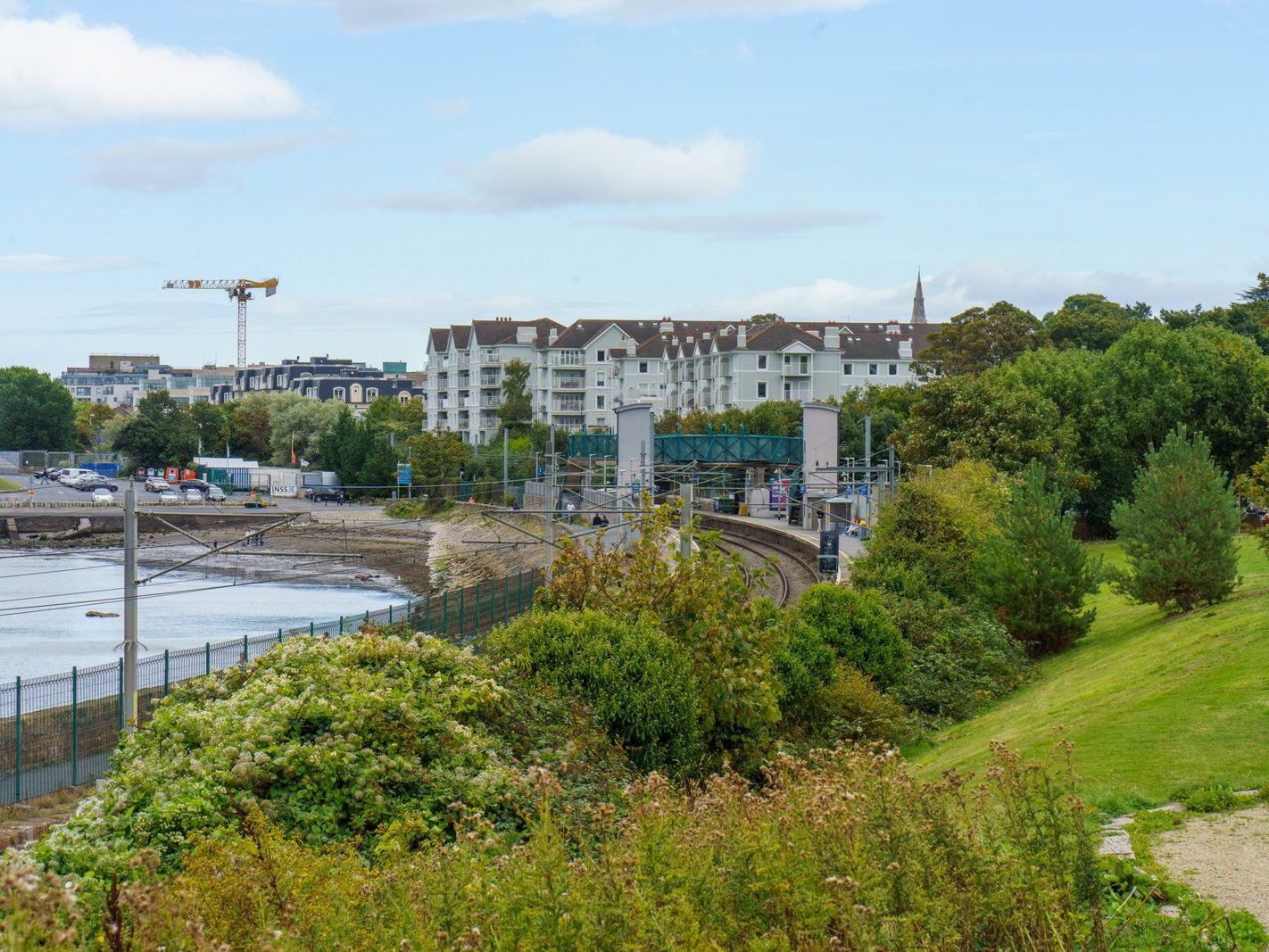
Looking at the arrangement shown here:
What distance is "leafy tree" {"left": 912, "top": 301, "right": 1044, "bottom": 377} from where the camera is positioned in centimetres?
9650

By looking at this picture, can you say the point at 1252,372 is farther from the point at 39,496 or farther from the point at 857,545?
the point at 39,496

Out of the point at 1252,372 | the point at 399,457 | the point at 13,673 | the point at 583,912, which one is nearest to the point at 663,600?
the point at 583,912

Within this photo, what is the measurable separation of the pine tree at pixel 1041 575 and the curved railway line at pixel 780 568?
7.94 meters

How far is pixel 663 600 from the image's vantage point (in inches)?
815

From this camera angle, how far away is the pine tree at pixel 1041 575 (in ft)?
102

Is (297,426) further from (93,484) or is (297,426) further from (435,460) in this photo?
(435,460)

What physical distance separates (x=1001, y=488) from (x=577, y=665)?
104 feet

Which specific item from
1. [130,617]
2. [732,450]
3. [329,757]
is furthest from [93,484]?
[329,757]

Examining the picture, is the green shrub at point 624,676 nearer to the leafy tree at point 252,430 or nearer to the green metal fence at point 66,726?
the green metal fence at point 66,726

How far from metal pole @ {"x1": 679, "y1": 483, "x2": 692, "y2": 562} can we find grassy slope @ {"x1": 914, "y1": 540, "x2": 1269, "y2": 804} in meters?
5.26

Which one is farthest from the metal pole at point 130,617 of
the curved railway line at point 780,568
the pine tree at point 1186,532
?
the pine tree at point 1186,532

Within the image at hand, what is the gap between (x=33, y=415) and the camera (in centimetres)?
14088

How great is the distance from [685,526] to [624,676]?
6816 mm

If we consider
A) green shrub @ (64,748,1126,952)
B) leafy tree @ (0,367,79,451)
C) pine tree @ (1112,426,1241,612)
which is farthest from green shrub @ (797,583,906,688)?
leafy tree @ (0,367,79,451)
